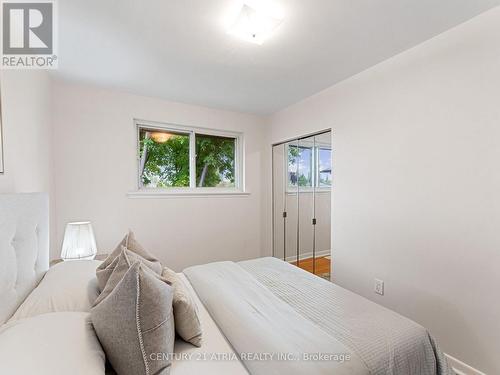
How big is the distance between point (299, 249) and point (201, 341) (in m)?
2.36

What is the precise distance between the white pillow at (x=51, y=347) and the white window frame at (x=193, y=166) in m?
2.03

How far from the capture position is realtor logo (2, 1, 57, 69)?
131cm

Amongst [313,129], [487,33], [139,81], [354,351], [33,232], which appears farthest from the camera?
[313,129]

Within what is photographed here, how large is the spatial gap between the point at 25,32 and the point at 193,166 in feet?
6.43

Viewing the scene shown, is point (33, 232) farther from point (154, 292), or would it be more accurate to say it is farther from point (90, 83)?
point (90, 83)

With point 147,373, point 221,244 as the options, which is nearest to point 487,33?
point 147,373

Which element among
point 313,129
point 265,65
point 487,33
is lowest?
point 313,129

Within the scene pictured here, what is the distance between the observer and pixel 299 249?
3266 mm

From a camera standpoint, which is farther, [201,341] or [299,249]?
[299,249]

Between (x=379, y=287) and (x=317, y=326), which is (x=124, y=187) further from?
(x=379, y=287)

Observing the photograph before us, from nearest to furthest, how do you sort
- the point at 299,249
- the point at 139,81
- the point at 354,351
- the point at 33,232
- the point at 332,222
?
the point at 354,351 < the point at 33,232 < the point at 139,81 < the point at 332,222 < the point at 299,249

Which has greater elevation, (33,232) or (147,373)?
(33,232)

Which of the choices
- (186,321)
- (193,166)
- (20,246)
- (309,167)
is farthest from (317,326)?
(193,166)

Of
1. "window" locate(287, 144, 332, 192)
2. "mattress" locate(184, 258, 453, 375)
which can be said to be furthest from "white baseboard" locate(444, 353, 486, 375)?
"window" locate(287, 144, 332, 192)
